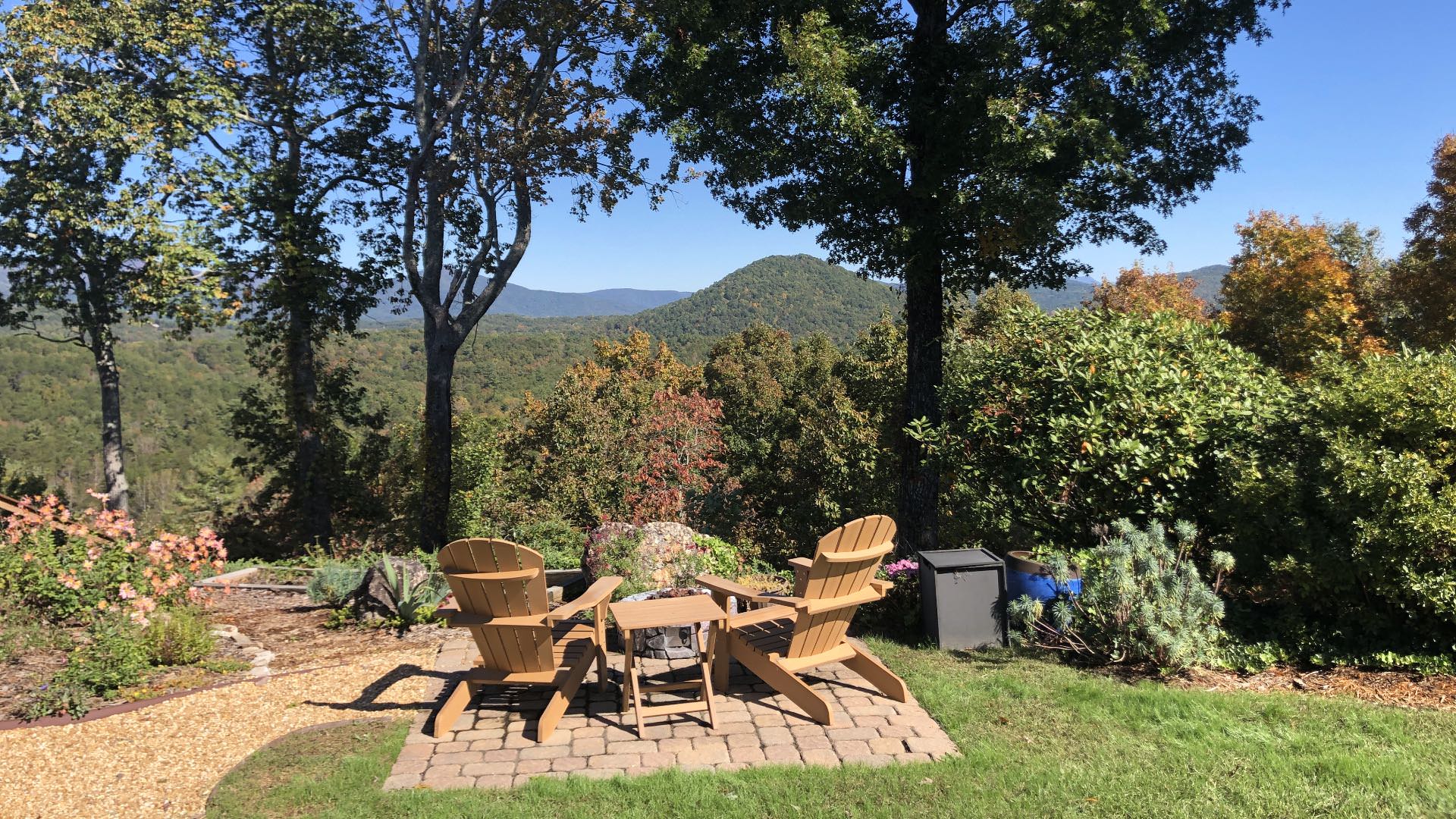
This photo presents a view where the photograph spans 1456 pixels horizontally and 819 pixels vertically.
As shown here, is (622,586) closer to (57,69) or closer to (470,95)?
(470,95)

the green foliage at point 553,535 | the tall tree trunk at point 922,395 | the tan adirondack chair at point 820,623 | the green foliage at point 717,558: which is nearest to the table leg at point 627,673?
the tan adirondack chair at point 820,623

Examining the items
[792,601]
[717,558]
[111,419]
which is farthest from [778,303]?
[792,601]

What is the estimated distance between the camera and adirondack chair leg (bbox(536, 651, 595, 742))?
3.71 m

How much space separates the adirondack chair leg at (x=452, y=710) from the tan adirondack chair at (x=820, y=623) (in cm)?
134

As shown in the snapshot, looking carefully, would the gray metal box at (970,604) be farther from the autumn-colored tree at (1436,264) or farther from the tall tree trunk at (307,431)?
the autumn-colored tree at (1436,264)

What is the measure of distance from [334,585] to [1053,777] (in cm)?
573

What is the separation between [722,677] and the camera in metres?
4.35

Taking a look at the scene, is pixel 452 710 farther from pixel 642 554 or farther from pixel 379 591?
pixel 379 591

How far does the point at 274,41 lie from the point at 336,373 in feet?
19.1

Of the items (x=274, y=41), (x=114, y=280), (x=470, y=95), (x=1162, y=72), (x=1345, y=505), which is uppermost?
(x=274, y=41)

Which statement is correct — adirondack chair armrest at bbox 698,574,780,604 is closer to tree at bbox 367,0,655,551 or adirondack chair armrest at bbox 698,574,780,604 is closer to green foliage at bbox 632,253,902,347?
tree at bbox 367,0,655,551

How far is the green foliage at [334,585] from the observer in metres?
6.45

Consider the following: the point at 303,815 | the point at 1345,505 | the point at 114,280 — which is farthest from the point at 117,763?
the point at 114,280

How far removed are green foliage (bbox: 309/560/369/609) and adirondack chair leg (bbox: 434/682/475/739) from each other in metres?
2.86
